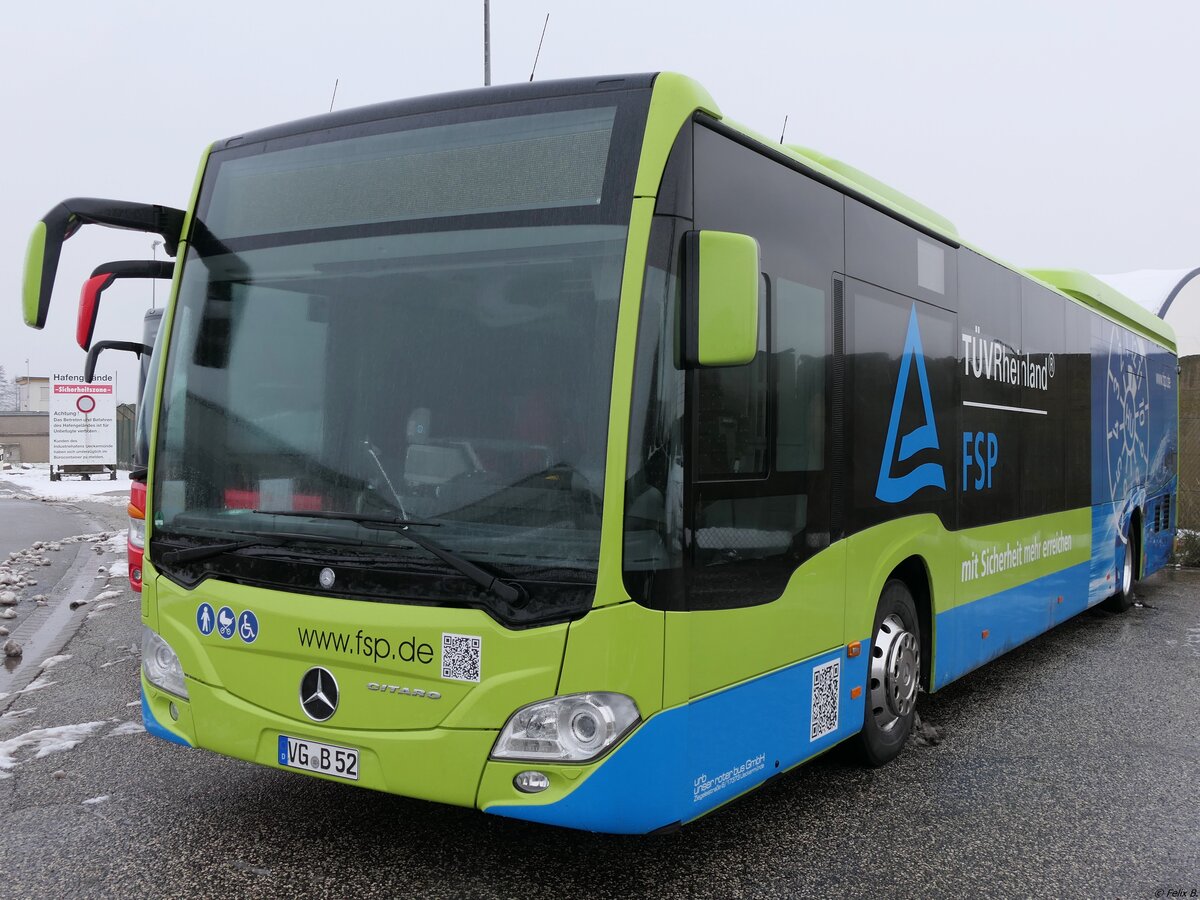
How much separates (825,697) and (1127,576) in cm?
690

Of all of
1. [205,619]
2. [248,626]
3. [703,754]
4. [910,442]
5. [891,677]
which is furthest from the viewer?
[910,442]

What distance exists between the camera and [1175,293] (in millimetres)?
31531

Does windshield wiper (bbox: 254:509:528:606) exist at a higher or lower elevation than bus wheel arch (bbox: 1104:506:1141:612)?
higher

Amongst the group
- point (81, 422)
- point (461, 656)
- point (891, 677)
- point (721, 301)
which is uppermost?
point (721, 301)

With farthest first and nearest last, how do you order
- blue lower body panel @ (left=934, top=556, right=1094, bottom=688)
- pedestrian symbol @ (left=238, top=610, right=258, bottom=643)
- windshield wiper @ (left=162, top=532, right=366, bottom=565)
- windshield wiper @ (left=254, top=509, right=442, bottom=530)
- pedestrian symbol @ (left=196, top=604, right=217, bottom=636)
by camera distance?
blue lower body panel @ (left=934, top=556, right=1094, bottom=688) → pedestrian symbol @ (left=196, top=604, right=217, bottom=636) → pedestrian symbol @ (left=238, top=610, right=258, bottom=643) → windshield wiper @ (left=162, top=532, right=366, bottom=565) → windshield wiper @ (left=254, top=509, right=442, bottom=530)

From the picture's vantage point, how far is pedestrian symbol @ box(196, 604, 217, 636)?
13.3 ft

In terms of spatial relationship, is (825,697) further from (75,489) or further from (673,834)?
(75,489)

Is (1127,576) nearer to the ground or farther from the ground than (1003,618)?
nearer to the ground

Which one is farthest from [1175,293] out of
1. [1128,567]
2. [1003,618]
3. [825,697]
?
[825,697]

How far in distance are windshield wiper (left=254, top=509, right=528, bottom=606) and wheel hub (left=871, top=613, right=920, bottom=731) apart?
238 centimetres

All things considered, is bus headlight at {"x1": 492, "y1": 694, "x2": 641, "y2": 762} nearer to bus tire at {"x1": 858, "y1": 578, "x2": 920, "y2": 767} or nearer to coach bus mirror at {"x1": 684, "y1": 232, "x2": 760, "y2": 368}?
coach bus mirror at {"x1": 684, "y1": 232, "x2": 760, "y2": 368}

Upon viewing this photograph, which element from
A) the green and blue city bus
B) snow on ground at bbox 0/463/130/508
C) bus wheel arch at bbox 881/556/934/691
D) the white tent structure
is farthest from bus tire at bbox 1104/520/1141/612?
the white tent structure

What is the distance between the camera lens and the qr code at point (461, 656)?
3502mm

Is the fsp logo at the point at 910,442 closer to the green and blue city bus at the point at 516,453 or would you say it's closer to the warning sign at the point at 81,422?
the green and blue city bus at the point at 516,453
